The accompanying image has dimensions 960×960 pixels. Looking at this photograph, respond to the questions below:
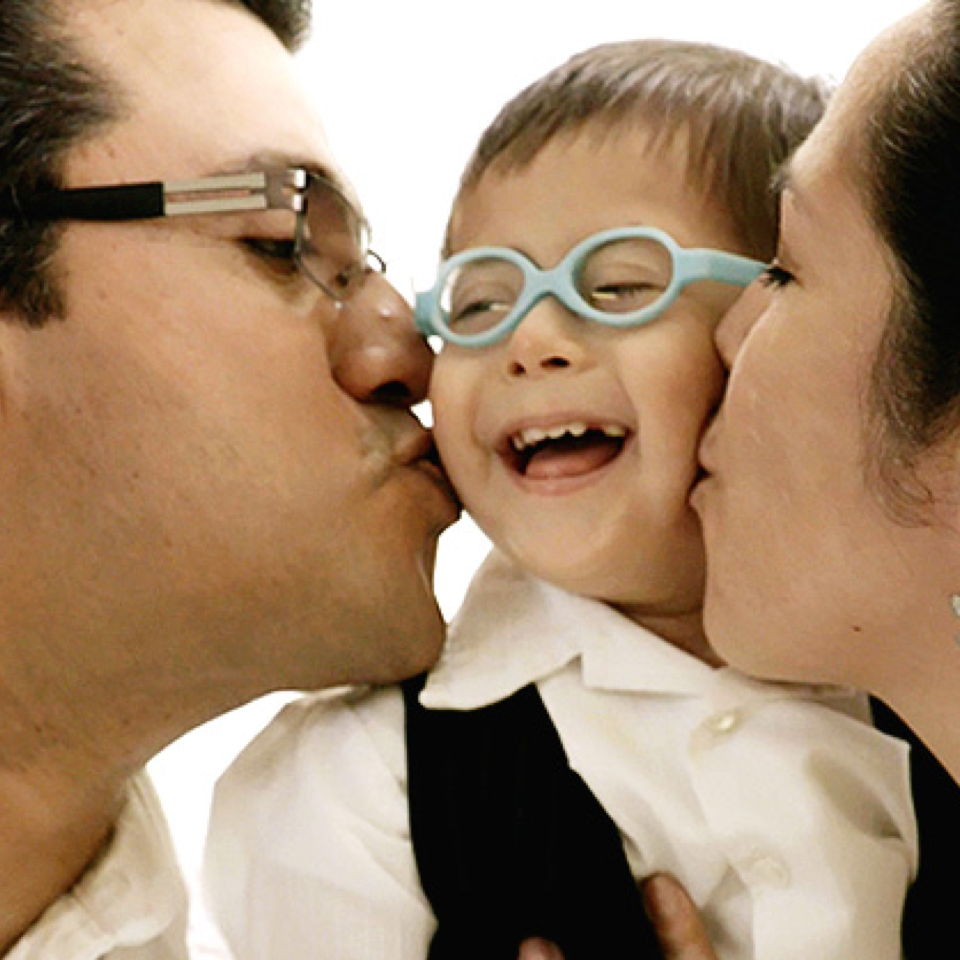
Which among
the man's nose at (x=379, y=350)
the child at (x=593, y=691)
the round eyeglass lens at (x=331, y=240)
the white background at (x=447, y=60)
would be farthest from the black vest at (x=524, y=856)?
the white background at (x=447, y=60)

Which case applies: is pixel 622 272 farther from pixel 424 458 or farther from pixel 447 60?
pixel 447 60

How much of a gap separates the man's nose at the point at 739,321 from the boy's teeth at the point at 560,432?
0.38 feet

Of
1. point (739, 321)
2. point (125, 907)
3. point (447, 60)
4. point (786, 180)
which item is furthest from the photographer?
point (447, 60)

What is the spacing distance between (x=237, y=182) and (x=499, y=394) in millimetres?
316

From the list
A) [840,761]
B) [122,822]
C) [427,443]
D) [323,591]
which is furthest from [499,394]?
[122,822]

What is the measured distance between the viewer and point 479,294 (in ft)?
4.58

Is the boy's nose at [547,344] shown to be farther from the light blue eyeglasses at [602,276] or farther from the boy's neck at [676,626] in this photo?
the boy's neck at [676,626]

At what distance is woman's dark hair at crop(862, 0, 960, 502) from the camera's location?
1.02 m

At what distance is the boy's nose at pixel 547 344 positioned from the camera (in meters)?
1.30

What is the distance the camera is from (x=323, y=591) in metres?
1.35

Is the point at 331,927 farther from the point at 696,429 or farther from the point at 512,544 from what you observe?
the point at 696,429

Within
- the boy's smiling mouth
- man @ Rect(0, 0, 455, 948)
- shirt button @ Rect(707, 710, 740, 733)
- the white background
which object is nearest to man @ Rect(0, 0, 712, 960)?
man @ Rect(0, 0, 455, 948)

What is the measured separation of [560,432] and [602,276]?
15 cm

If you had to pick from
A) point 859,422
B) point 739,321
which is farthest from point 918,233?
point 739,321
